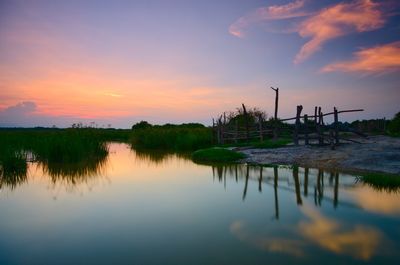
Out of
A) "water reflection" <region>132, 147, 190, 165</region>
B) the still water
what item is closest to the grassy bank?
the still water

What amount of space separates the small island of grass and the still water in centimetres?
562

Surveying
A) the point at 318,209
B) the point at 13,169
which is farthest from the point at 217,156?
the point at 318,209

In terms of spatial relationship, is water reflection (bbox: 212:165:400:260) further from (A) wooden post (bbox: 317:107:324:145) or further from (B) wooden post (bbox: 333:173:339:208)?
(A) wooden post (bbox: 317:107:324:145)

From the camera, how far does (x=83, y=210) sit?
346 inches

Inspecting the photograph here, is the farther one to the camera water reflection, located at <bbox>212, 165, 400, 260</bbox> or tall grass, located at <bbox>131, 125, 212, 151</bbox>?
tall grass, located at <bbox>131, 125, 212, 151</bbox>

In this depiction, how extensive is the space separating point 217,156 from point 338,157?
669 centimetres

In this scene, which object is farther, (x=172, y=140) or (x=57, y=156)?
(x=172, y=140)

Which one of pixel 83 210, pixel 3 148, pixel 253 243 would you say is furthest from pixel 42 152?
pixel 253 243

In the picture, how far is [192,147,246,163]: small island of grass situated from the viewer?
19312mm

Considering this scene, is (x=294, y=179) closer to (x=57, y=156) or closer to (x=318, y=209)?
(x=318, y=209)

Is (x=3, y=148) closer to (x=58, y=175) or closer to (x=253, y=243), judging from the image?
(x=58, y=175)

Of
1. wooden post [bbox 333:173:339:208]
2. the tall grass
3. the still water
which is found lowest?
the still water

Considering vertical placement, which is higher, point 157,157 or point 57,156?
point 57,156

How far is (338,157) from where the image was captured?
53.9 feet
